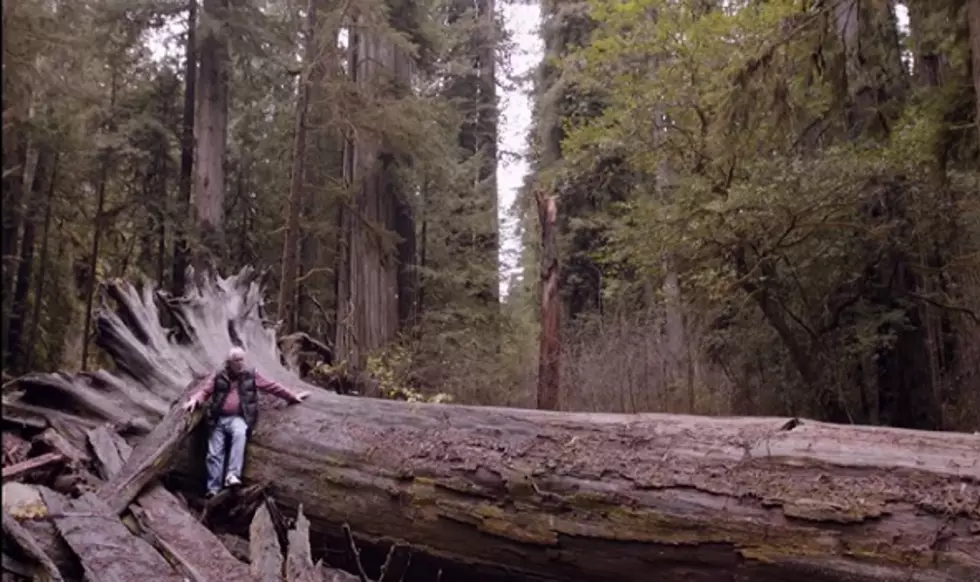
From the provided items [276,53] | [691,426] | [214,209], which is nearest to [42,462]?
[691,426]

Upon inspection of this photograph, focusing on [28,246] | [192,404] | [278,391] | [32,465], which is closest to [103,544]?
[32,465]

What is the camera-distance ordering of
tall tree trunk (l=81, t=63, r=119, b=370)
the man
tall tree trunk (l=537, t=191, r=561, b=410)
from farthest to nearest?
tall tree trunk (l=81, t=63, r=119, b=370) < tall tree trunk (l=537, t=191, r=561, b=410) < the man

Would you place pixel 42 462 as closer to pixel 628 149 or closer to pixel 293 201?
pixel 293 201

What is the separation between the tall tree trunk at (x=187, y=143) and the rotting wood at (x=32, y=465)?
1067 centimetres

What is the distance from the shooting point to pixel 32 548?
4336mm

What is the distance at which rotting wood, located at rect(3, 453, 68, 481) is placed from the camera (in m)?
5.68

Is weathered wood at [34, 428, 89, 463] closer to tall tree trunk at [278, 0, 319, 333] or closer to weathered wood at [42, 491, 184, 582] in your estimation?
weathered wood at [42, 491, 184, 582]

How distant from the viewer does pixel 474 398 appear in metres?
11.5

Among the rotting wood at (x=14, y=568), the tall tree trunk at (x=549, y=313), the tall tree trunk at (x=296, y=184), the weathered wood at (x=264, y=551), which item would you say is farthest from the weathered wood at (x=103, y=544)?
the tall tree trunk at (x=296, y=184)

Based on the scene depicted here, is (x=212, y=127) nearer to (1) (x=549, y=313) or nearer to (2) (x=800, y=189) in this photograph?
(1) (x=549, y=313)

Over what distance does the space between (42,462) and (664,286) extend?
9191 millimetres

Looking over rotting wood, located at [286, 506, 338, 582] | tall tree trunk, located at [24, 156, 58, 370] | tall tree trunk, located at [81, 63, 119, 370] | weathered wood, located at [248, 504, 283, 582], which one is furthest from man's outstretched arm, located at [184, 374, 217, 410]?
tall tree trunk, located at [81, 63, 119, 370]

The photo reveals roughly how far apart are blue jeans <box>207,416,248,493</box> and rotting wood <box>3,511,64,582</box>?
1.68 metres

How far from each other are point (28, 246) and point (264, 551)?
11.1m
